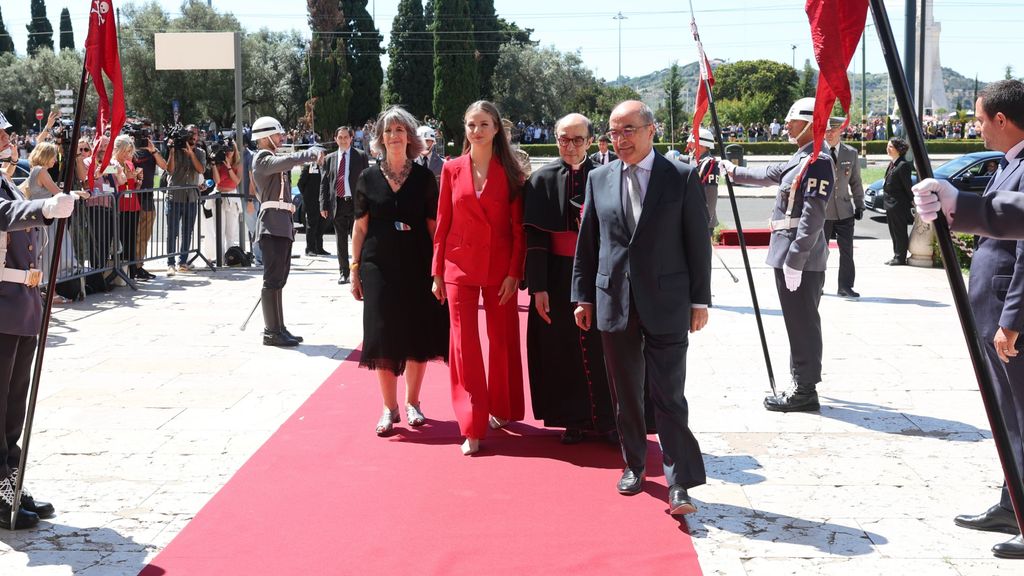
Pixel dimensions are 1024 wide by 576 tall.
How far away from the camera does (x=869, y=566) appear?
438 cm

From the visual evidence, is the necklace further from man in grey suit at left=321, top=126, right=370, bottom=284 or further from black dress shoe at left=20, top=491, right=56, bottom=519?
man in grey suit at left=321, top=126, right=370, bottom=284

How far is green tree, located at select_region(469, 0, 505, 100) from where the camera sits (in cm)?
6644

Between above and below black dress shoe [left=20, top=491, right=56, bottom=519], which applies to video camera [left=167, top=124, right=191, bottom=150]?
above

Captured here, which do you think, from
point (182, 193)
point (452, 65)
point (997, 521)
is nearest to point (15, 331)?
point (997, 521)

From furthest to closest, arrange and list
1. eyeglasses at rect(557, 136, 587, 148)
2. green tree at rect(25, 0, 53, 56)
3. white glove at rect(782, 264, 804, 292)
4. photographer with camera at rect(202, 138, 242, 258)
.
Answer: green tree at rect(25, 0, 53, 56) < photographer with camera at rect(202, 138, 242, 258) < white glove at rect(782, 264, 804, 292) < eyeglasses at rect(557, 136, 587, 148)

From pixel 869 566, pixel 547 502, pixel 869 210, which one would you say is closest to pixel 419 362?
pixel 547 502

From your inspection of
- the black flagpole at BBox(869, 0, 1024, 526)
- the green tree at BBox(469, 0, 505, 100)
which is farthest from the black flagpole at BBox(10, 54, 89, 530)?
the green tree at BBox(469, 0, 505, 100)

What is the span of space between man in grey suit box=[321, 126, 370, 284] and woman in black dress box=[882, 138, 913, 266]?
7.15 m

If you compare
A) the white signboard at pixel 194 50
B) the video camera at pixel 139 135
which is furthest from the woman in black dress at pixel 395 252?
the white signboard at pixel 194 50

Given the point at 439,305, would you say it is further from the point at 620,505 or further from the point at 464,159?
the point at 620,505

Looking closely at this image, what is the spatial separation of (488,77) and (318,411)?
61.9 metres

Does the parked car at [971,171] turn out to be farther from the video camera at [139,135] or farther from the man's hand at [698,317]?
the man's hand at [698,317]

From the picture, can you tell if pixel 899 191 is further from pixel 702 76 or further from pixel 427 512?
pixel 427 512

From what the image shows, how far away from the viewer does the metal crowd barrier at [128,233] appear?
12297 millimetres
